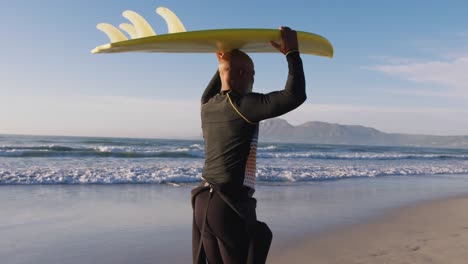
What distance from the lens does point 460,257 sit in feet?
17.4

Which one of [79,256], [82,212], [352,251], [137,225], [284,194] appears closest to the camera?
Answer: [79,256]

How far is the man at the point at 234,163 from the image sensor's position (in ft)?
6.82

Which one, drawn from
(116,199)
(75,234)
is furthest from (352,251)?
(116,199)

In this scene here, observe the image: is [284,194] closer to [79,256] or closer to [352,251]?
[352,251]

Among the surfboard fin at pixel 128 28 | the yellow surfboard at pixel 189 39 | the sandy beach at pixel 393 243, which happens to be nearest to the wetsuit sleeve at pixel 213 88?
the yellow surfboard at pixel 189 39

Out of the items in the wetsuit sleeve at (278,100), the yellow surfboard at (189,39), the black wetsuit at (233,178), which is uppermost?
the yellow surfboard at (189,39)

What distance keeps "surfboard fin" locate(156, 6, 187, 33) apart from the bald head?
16.3 inches

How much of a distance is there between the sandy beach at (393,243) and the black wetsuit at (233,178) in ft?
10.1

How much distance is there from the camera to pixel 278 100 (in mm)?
1978

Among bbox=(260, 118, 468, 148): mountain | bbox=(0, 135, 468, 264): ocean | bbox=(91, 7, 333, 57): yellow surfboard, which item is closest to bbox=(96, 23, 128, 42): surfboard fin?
bbox=(91, 7, 333, 57): yellow surfboard

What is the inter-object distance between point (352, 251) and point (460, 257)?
4.02 ft

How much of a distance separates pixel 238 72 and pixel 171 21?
621mm

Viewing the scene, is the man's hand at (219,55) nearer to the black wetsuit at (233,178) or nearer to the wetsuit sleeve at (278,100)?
the black wetsuit at (233,178)

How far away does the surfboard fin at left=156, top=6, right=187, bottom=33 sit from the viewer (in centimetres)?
256
